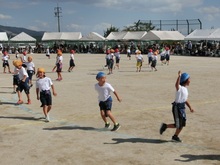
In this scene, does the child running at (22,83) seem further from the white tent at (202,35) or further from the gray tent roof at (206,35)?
the white tent at (202,35)

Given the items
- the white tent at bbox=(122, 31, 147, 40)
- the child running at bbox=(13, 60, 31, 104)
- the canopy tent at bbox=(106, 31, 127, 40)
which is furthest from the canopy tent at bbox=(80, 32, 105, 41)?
the child running at bbox=(13, 60, 31, 104)

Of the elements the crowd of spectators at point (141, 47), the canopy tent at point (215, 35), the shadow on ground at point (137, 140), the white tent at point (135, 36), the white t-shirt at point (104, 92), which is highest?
the white tent at point (135, 36)

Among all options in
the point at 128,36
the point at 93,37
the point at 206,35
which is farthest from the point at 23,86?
the point at 93,37

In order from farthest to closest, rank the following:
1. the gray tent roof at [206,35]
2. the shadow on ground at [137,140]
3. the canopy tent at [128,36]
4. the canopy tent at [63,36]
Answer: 1. the canopy tent at [63,36]
2. the canopy tent at [128,36]
3. the gray tent roof at [206,35]
4. the shadow on ground at [137,140]

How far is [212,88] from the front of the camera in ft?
50.1

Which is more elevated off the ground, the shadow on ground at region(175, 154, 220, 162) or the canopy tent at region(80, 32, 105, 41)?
the canopy tent at region(80, 32, 105, 41)

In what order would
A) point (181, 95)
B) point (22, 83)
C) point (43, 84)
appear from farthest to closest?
point (22, 83) → point (43, 84) → point (181, 95)

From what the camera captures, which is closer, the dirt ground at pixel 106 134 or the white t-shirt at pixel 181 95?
the dirt ground at pixel 106 134

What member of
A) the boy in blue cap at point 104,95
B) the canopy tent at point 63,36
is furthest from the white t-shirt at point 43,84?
the canopy tent at point 63,36

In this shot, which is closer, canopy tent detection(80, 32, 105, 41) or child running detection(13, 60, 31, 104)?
child running detection(13, 60, 31, 104)

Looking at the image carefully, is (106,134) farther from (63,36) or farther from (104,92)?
(63,36)

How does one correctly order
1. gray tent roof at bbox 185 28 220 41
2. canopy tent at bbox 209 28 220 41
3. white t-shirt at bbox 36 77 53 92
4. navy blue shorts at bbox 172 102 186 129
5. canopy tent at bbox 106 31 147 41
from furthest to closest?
1. canopy tent at bbox 106 31 147 41
2. gray tent roof at bbox 185 28 220 41
3. canopy tent at bbox 209 28 220 41
4. white t-shirt at bbox 36 77 53 92
5. navy blue shorts at bbox 172 102 186 129

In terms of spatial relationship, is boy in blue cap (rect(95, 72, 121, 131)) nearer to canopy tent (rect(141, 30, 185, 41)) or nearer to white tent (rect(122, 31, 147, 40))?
canopy tent (rect(141, 30, 185, 41))

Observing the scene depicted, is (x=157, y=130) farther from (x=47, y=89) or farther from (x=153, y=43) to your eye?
(x=153, y=43)
